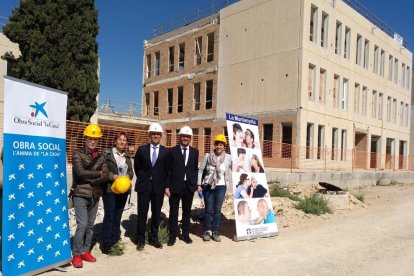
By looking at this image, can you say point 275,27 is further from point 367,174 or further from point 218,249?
point 218,249

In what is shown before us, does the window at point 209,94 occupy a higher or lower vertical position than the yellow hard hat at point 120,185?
higher

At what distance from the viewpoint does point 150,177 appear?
6.43 m

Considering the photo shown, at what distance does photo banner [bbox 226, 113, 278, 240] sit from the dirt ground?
264mm

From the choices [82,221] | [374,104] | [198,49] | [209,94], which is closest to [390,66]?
[374,104]

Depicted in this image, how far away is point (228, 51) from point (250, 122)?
58.3ft

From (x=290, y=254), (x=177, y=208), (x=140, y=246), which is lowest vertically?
(x=290, y=254)

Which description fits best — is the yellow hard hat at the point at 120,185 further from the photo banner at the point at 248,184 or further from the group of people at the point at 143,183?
the photo banner at the point at 248,184

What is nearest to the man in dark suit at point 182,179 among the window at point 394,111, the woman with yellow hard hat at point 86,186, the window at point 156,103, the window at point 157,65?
the woman with yellow hard hat at point 86,186

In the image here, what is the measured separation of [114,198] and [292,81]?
55.3 feet

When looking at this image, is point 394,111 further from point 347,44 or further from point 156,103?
point 156,103

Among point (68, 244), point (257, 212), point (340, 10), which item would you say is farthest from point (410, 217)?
point (340, 10)

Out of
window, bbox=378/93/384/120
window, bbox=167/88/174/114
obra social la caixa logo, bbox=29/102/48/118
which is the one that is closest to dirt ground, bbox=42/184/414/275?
obra social la caixa logo, bbox=29/102/48/118

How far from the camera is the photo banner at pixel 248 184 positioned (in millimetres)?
7648

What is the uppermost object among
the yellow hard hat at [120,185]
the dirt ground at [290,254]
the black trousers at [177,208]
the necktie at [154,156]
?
the necktie at [154,156]
